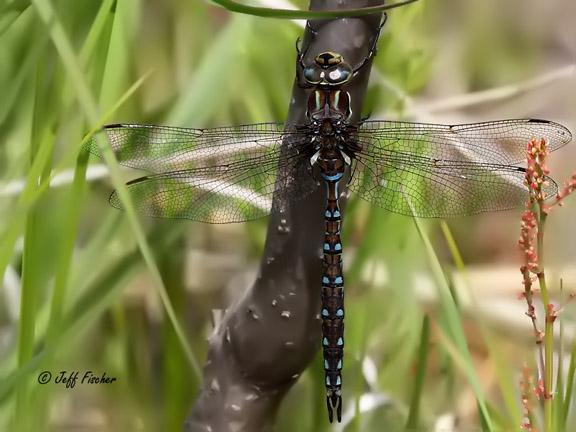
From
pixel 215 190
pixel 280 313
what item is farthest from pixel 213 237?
pixel 280 313

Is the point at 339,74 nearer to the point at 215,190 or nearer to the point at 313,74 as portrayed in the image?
the point at 313,74

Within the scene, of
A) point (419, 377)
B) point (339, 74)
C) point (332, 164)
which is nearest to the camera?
point (339, 74)

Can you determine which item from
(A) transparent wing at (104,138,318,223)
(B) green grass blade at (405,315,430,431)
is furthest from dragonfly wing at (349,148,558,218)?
(B) green grass blade at (405,315,430,431)

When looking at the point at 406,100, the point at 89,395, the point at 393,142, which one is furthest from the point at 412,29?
the point at 89,395

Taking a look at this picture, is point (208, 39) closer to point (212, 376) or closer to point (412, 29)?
point (412, 29)

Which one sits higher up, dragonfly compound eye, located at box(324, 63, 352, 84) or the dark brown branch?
dragonfly compound eye, located at box(324, 63, 352, 84)

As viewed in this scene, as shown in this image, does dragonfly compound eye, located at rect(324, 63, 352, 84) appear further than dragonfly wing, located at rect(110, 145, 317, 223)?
No

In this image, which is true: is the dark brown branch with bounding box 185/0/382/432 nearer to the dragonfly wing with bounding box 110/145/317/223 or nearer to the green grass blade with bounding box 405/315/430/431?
the dragonfly wing with bounding box 110/145/317/223
